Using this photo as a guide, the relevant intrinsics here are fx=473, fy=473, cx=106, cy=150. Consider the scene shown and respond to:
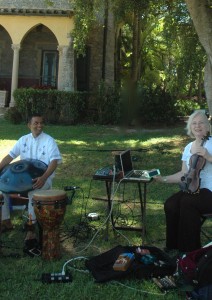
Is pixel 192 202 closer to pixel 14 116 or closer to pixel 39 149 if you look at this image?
pixel 39 149

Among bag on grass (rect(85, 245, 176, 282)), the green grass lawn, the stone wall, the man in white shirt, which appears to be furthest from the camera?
the stone wall

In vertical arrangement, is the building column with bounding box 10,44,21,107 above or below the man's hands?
above

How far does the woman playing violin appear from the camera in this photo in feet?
14.4

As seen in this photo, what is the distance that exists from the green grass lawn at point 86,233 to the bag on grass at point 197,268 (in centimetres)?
19

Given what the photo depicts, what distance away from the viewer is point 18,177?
4684mm

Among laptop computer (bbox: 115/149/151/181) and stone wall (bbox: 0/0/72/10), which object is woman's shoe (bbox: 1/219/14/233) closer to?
laptop computer (bbox: 115/149/151/181)

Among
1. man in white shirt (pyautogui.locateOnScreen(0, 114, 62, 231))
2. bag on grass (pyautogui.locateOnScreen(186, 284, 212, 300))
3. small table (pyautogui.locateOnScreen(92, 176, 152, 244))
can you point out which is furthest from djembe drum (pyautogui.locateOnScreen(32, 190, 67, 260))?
bag on grass (pyautogui.locateOnScreen(186, 284, 212, 300))

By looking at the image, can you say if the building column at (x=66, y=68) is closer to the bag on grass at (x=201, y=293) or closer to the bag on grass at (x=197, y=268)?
the bag on grass at (x=197, y=268)

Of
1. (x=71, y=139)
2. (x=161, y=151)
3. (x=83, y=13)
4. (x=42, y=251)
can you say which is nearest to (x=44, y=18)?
(x=83, y=13)

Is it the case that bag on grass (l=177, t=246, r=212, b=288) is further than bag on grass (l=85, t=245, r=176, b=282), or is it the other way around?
bag on grass (l=85, t=245, r=176, b=282)

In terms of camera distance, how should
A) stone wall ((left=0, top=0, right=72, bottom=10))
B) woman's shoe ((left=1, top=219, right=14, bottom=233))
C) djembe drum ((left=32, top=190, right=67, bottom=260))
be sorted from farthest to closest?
stone wall ((left=0, top=0, right=72, bottom=10)) → woman's shoe ((left=1, top=219, right=14, bottom=233)) → djembe drum ((left=32, top=190, right=67, bottom=260))

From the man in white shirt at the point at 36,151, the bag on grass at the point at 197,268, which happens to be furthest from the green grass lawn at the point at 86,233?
the man in white shirt at the point at 36,151

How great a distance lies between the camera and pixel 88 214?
586cm

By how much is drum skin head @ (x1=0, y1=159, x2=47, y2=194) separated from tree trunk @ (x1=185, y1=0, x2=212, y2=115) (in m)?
4.33
